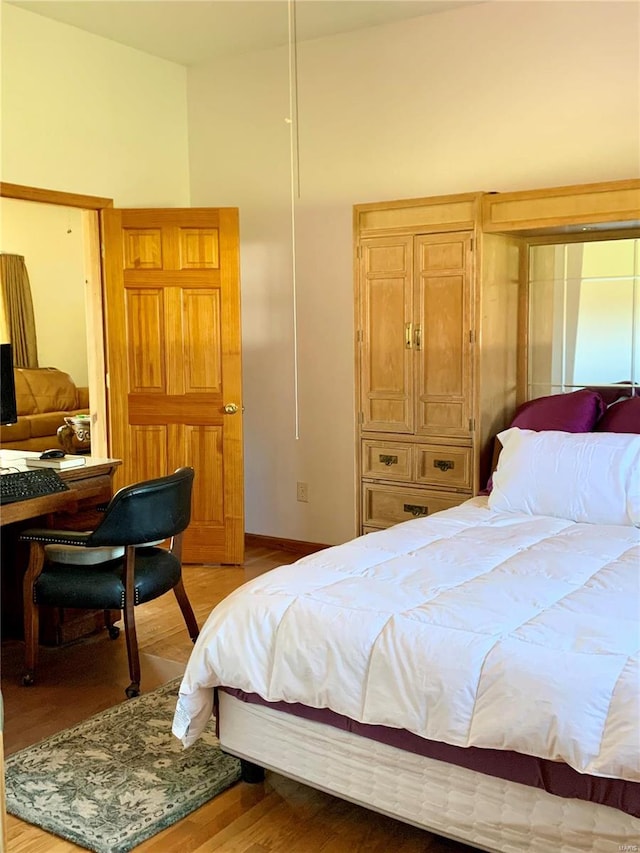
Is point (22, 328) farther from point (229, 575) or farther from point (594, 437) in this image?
point (594, 437)

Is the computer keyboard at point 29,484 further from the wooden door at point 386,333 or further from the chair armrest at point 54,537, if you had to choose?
the wooden door at point 386,333

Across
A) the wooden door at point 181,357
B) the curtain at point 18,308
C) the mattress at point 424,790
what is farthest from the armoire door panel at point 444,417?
the curtain at point 18,308

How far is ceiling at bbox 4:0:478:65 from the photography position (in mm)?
4381

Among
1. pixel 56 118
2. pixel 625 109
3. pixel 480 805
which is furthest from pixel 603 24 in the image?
pixel 480 805

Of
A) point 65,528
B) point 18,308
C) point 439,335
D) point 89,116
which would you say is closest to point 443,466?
point 439,335

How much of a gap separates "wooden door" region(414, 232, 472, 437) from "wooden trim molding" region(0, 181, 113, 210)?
6.43 feet

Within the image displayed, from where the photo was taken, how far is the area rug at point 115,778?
7.87 feet

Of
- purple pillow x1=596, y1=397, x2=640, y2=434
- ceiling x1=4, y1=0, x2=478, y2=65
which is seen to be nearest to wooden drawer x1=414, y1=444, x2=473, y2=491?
purple pillow x1=596, y1=397, x2=640, y2=434

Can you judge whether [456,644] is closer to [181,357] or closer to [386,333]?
[386,333]

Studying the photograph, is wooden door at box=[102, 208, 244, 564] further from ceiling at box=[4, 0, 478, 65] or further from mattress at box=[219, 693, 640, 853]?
mattress at box=[219, 693, 640, 853]

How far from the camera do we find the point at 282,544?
537cm

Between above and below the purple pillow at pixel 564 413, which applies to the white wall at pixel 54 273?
above

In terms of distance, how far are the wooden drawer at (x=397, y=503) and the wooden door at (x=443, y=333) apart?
1.01 feet

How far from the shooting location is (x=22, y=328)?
27.7 feet
